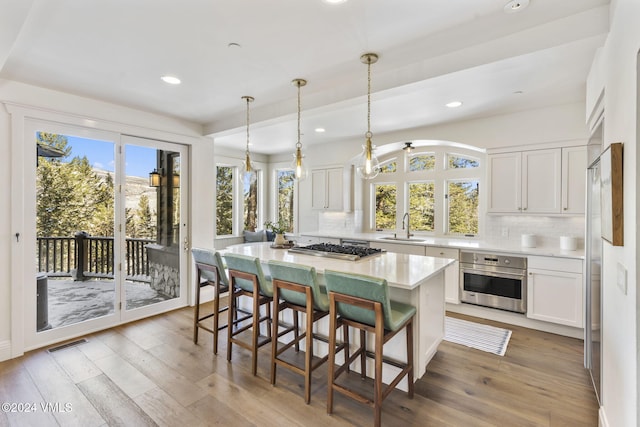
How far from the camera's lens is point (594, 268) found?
2354 mm

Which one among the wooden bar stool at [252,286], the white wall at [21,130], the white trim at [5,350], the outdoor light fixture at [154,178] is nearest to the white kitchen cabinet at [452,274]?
the wooden bar stool at [252,286]

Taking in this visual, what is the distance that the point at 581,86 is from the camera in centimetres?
304

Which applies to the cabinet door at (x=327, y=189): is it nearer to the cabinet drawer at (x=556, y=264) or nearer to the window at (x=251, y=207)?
the window at (x=251, y=207)

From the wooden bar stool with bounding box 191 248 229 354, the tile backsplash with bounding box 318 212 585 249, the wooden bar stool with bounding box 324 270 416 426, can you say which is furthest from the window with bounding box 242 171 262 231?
the wooden bar stool with bounding box 324 270 416 426

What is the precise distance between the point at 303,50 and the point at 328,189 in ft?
11.4

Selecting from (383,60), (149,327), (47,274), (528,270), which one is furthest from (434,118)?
(47,274)

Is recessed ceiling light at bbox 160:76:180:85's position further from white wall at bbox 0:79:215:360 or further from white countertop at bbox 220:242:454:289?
white countertop at bbox 220:242:454:289

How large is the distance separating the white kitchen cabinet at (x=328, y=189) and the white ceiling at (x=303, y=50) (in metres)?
2.20

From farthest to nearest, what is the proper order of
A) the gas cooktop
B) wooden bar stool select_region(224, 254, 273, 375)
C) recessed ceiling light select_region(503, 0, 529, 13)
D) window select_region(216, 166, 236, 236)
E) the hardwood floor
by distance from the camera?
window select_region(216, 166, 236, 236) < the gas cooktop < wooden bar stool select_region(224, 254, 273, 375) < the hardwood floor < recessed ceiling light select_region(503, 0, 529, 13)

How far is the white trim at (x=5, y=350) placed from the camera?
288cm

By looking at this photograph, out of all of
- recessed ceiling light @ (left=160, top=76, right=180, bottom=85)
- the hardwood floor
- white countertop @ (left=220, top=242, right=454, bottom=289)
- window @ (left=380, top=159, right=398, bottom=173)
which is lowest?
the hardwood floor

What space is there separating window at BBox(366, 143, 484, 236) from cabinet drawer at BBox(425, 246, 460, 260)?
91cm

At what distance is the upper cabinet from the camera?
11.7ft

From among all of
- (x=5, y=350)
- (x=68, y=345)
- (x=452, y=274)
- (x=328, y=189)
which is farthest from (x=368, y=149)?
(x=5, y=350)
